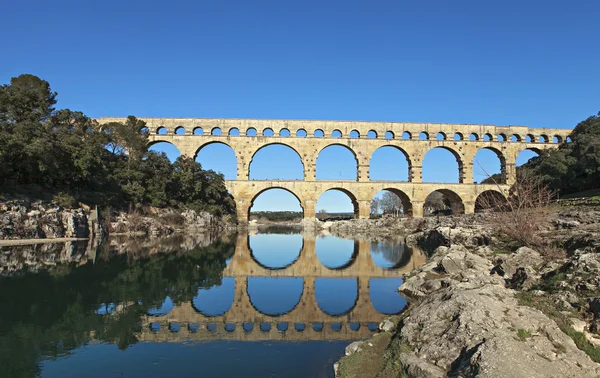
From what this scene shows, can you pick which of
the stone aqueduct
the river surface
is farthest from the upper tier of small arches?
the river surface

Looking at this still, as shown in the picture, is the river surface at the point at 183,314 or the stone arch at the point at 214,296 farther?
the stone arch at the point at 214,296

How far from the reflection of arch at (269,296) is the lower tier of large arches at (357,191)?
26776 millimetres

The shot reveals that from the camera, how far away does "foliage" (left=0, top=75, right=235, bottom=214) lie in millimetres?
22828

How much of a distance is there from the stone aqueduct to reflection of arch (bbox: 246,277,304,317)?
26.9m

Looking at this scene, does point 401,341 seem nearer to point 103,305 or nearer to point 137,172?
point 103,305

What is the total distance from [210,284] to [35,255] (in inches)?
359

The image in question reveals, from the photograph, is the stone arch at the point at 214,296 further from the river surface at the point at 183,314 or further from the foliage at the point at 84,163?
the foliage at the point at 84,163

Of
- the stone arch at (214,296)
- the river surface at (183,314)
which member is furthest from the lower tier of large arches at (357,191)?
the stone arch at (214,296)

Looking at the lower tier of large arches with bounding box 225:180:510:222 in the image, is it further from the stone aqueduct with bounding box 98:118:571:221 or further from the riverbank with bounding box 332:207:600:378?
the riverbank with bounding box 332:207:600:378

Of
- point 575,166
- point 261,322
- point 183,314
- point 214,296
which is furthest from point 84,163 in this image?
point 575,166

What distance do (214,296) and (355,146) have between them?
106 feet

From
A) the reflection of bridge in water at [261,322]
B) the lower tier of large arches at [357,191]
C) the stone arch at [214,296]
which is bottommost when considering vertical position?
the reflection of bridge in water at [261,322]

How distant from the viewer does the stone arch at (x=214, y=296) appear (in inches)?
339

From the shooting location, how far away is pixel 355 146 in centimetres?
4078
